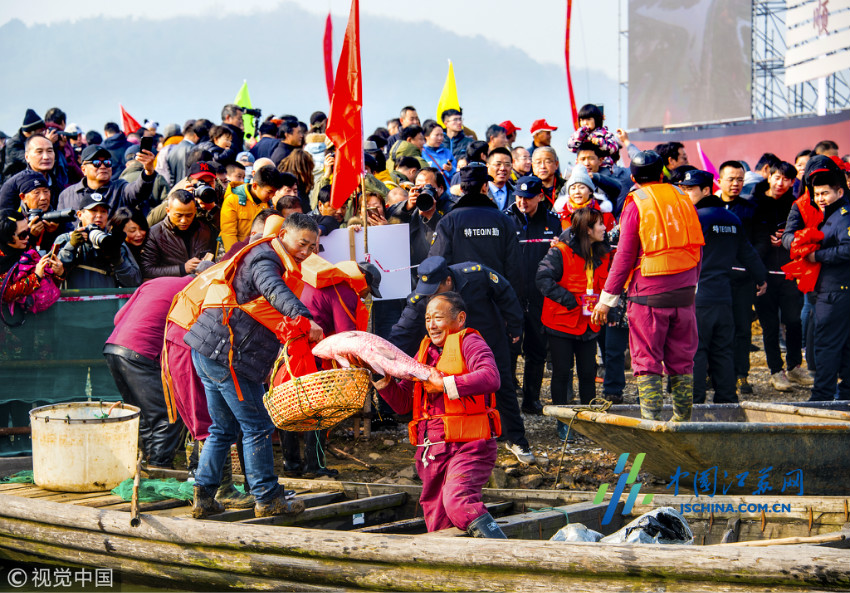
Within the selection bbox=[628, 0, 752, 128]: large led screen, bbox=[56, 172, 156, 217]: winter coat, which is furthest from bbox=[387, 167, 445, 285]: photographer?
bbox=[628, 0, 752, 128]: large led screen

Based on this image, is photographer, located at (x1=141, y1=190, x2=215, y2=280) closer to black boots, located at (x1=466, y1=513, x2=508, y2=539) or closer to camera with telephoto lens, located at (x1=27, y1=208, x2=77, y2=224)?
camera with telephoto lens, located at (x1=27, y1=208, x2=77, y2=224)

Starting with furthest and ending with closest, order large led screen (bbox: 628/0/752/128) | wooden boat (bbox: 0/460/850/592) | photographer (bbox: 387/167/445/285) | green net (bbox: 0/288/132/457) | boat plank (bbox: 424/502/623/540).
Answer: large led screen (bbox: 628/0/752/128)
photographer (bbox: 387/167/445/285)
green net (bbox: 0/288/132/457)
boat plank (bbox: 424/502/623/540)
wooden boat (bbox: 0/460/850/592)

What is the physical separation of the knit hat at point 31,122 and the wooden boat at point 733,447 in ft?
24.2

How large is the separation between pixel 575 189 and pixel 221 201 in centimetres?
348

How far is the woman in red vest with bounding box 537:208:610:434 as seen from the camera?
28.8 ft

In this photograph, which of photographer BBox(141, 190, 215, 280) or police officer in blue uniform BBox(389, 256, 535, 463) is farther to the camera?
→ photographer BBox(141, 190, 215, 280)

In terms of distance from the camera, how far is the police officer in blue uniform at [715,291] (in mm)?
9281

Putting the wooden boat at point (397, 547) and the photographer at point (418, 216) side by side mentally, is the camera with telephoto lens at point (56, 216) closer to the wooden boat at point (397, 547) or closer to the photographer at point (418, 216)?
the wooden boat at point (397, 547)

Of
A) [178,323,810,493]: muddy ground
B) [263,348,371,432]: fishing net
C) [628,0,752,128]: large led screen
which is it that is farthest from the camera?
[628,0,752,128]: large led screen

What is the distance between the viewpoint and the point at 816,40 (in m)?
27.4

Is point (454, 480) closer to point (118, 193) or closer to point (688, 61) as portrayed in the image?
point (118, 193)

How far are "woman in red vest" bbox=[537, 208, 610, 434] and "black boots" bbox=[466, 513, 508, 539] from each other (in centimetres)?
361

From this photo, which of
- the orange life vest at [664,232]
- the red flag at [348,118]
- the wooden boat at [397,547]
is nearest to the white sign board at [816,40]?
the red flag at [348,118]

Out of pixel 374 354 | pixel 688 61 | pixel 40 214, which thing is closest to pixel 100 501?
pixel 374 354
